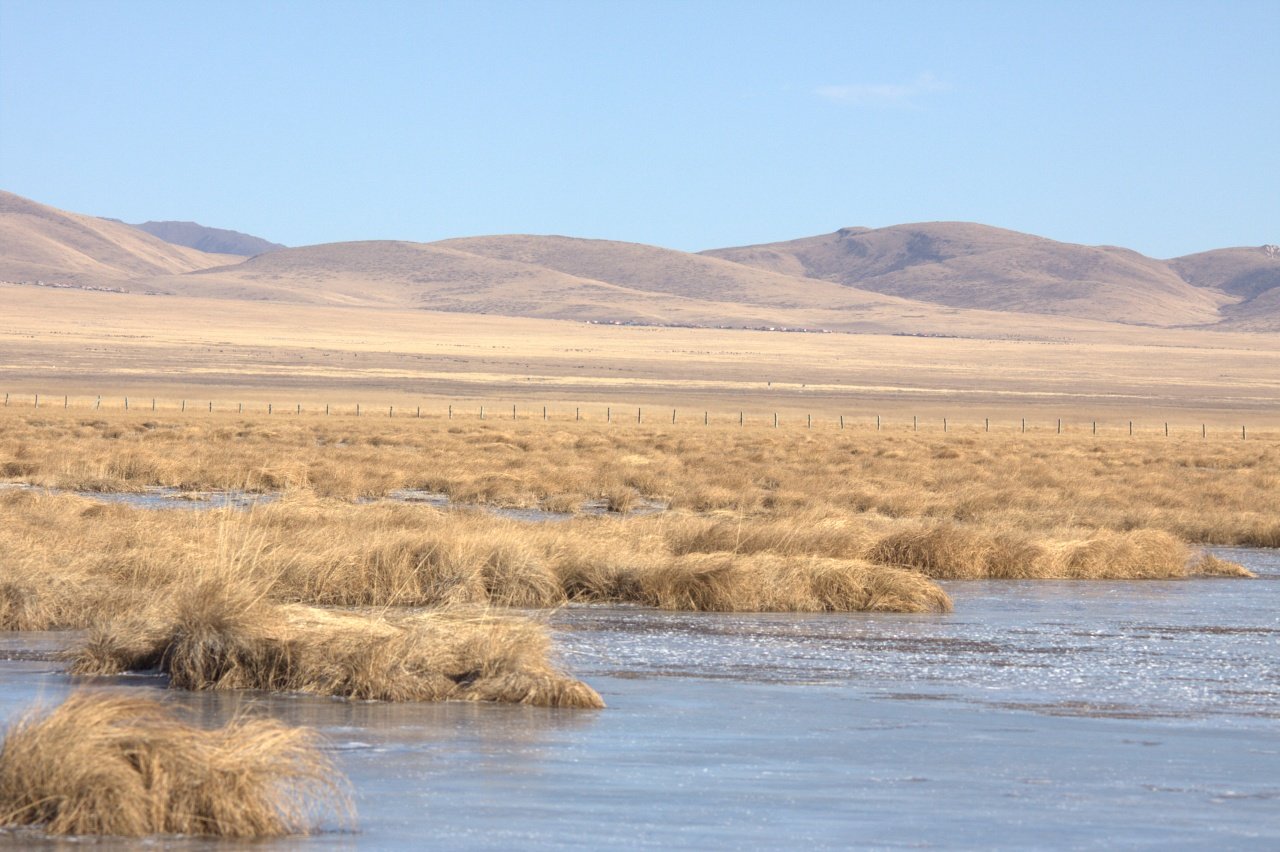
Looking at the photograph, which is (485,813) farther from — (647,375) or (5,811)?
(647,375)

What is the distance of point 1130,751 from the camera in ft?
37.6

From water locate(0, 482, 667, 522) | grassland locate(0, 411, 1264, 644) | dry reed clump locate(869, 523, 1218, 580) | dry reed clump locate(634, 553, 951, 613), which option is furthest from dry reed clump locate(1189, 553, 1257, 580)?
water locate(0, 482, 667, 522)

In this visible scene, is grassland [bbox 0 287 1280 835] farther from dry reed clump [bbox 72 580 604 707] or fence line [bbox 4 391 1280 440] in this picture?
fence line [bbox 4 391 1280 440]

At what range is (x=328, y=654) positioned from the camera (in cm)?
1309

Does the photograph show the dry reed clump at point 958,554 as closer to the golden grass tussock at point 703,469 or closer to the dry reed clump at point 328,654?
the golden grass tussock at point 703,469

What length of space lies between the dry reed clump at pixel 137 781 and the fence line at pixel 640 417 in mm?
55382

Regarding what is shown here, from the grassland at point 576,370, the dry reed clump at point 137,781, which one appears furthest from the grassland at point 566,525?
the grassland at point 576,370

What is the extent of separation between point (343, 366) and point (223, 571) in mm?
110412

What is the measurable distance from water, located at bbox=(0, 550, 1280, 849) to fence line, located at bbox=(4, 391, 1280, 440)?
158 ft

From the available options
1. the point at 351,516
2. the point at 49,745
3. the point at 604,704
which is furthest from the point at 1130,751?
the point at 351,516

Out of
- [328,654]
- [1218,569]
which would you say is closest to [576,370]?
[1218,569]

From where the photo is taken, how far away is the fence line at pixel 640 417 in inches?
2625

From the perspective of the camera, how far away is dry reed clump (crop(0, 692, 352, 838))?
876cm

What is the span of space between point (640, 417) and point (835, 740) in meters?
58.4
